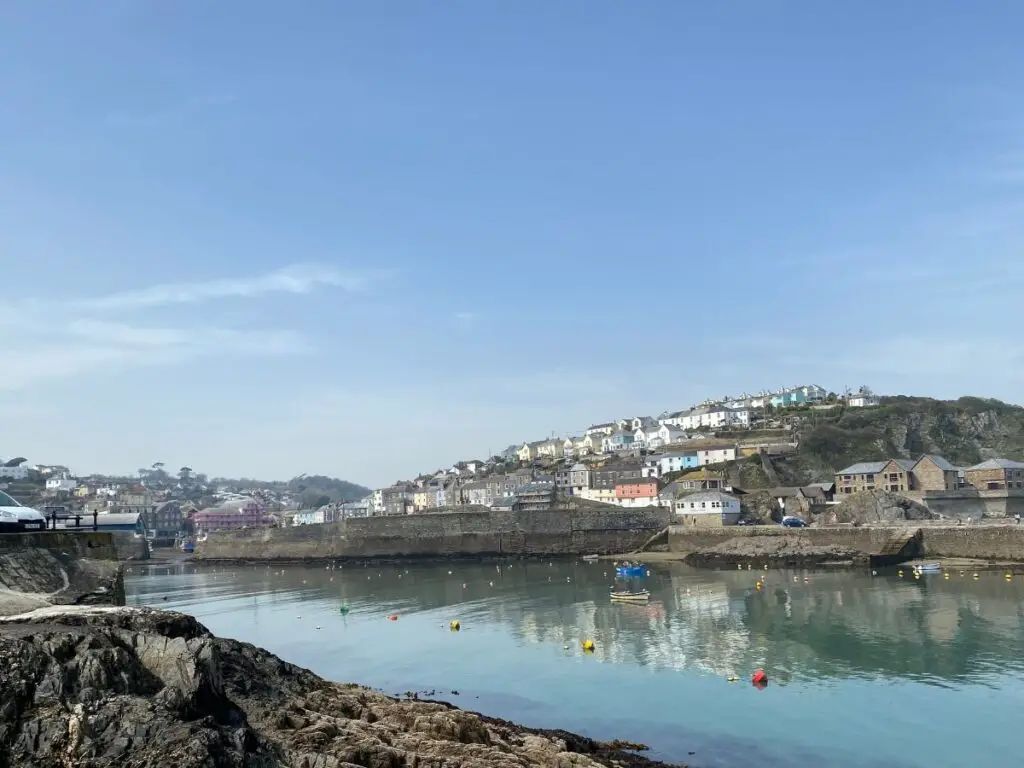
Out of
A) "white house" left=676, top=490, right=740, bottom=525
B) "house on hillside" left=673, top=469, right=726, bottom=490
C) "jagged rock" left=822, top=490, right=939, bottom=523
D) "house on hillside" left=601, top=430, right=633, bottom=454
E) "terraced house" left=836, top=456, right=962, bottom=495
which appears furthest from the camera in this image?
"house on hillside" left=601, top=430, right=633, bottom=454

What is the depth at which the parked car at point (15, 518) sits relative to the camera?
18.4 metres

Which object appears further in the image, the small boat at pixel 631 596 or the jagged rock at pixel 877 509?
the jagged rock at pixel 877 509

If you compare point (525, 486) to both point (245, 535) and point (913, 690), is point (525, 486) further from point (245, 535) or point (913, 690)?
point (913, 690)

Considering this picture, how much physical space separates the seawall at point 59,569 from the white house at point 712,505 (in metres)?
53.5

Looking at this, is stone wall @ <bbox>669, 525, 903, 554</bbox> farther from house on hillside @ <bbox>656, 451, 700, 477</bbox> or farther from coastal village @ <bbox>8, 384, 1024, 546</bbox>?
house on hillside @ <bbox>656, 451, 700, 477</bbox>

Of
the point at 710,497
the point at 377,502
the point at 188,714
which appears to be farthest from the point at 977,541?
the point at 377,502

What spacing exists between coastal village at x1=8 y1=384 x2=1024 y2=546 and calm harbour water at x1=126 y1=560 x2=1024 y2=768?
63.6 ft

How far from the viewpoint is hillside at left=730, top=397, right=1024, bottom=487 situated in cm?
8619

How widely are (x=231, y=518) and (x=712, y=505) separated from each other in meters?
96.4

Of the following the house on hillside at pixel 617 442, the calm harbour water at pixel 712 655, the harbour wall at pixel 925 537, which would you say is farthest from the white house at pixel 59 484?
the harbour wall at pixel 925 537

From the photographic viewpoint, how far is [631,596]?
39.8 m

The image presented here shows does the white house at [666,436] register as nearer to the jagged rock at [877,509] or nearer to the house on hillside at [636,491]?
the house on hillside at [636,491]

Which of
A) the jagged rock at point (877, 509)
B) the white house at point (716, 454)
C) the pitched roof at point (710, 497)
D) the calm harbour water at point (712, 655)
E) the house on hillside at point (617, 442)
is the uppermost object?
the house on hillside at point (617, 442)

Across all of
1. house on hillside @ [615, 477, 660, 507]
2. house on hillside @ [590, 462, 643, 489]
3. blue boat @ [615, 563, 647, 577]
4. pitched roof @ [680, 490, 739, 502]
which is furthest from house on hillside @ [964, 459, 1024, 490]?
blue boat @ [615, 563, 647, 577]
